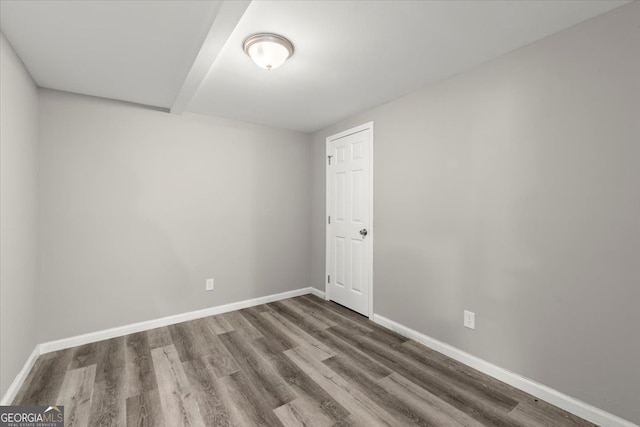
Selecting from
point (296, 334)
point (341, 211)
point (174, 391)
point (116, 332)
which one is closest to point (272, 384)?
point (174, 391)

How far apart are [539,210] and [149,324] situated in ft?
11.9

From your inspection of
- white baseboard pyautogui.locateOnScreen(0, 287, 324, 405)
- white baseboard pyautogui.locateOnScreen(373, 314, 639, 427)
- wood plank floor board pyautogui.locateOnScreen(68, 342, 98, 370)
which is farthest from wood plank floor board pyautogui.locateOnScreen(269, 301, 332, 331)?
wood plank floor board pyautogui.locateOnScreen(68, 342, 98, 370)

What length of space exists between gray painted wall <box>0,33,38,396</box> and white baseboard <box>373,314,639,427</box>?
308 cm

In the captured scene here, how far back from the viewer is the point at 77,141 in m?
2.60

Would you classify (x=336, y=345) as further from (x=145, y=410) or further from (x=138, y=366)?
(x=138, y=366)

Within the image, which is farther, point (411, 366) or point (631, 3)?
point (411, 366)

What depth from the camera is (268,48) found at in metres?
1.82

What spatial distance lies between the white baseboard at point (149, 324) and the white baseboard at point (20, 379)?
0.44 ft

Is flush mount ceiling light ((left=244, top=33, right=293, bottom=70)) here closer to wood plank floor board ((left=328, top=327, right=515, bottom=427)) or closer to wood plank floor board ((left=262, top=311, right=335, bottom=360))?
wood plank floor board ((left=262, top=311, right=335, bottom=360))

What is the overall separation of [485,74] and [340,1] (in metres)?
1.33

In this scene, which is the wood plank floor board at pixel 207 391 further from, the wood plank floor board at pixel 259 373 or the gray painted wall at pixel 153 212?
the gray painted wall at pixel 153 212

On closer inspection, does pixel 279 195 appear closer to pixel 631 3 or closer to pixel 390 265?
pixel 390 265

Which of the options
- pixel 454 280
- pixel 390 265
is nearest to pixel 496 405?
pixel 454 280

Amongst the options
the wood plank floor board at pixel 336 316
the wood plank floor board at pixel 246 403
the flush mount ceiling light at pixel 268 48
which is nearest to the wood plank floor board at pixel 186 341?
the wood plank floor board at pixel 246 403
